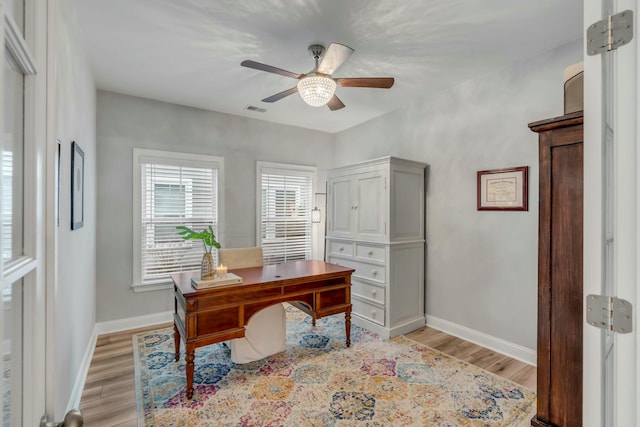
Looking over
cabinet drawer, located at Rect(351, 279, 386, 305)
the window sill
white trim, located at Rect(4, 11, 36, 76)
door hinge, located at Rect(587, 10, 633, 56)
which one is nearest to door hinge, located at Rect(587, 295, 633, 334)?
door hinge, located at Rect(587, 10, 633, 56)

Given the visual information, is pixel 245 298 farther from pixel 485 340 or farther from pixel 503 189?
pixel 503 189

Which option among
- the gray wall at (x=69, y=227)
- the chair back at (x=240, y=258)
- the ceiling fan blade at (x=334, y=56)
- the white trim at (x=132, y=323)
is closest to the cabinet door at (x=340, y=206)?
the chair back at (x=240, y=258)

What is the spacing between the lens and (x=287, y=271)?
294 centimetres

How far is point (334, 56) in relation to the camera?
2139 mm

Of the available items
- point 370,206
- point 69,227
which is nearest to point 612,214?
point 370,206

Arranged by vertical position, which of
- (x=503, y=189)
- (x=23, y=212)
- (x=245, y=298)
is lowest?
(x=245, y=298)

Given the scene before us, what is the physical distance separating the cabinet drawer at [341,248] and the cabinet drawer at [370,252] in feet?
0.50

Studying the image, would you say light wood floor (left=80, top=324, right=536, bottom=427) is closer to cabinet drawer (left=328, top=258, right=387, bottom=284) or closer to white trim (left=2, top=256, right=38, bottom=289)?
cabinet drawer (left=328, top=258, right=387, bottom=284)

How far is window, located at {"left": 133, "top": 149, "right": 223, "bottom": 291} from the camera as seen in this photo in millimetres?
3713

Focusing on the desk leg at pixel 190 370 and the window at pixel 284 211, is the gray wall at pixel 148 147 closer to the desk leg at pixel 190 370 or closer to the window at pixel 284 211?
the window at pixel 284 211

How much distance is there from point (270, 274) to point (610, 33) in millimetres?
2559

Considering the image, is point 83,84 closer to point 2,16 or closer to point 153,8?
point 153,8

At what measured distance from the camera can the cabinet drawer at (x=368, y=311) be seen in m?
3.46

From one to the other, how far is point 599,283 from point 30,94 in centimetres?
162
